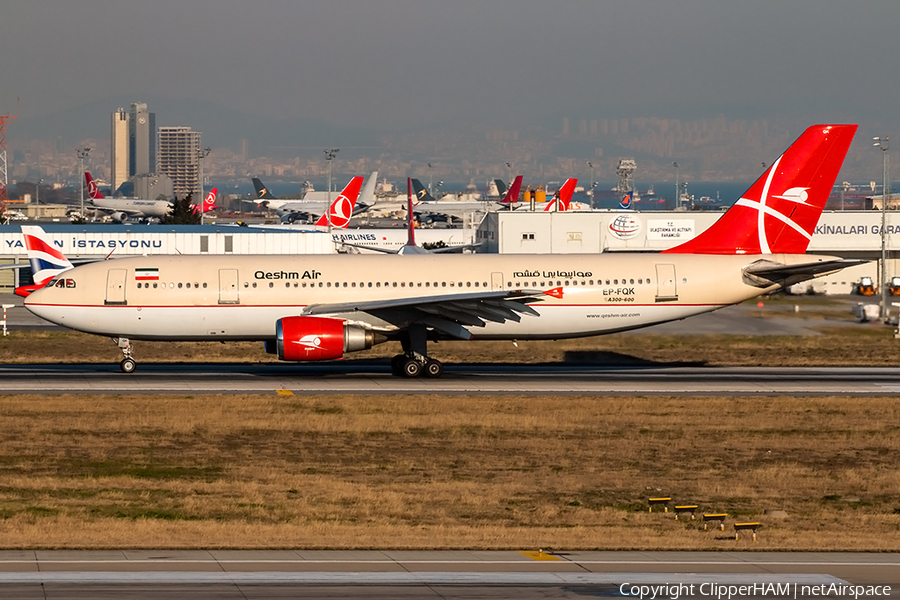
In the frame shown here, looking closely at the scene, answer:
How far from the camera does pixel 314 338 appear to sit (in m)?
36.8

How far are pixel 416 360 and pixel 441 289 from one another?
262cm

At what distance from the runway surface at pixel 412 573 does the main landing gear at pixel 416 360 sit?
21.3 meters

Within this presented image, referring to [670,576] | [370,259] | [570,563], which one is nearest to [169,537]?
[570,563]

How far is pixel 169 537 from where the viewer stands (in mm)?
18969

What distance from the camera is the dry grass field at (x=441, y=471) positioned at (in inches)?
787

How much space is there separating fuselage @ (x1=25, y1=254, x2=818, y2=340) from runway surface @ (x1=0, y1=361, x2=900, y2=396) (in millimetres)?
1736

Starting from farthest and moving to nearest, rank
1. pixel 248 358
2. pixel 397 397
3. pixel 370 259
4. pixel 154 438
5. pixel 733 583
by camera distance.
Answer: pixel 248 358, pixel 370 259, pixel 397 397, pixel 154 438, pixel 733 583

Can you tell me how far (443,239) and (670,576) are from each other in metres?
95.0

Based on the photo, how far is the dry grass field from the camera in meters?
20.0

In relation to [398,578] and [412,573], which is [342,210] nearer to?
[412,573]

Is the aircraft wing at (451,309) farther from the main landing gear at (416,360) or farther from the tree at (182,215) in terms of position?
the tree at (182,215)

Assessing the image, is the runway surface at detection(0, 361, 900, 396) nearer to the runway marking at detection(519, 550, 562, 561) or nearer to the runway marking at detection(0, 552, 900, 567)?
the runway marking at detection(519, 550, 562, 561)

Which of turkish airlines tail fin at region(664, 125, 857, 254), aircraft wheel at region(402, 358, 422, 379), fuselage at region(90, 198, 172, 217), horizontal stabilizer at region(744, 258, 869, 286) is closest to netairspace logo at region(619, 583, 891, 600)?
aircraft wheel at region(402, 358, 422, 379)

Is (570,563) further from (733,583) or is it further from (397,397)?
(397,397)
